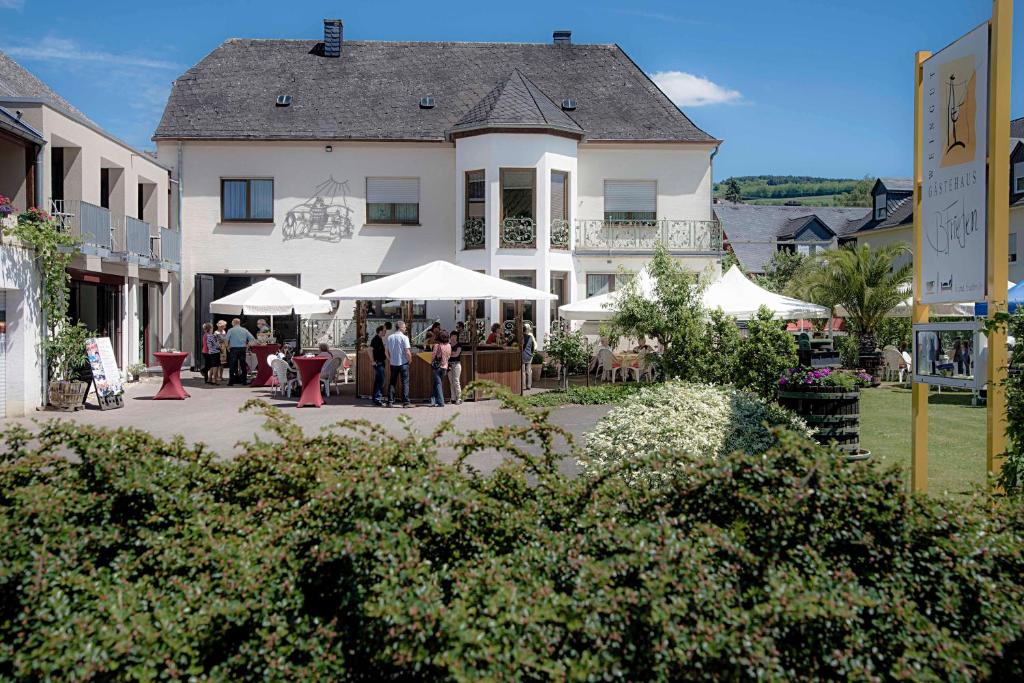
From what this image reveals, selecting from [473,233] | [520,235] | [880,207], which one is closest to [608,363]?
[520,235]

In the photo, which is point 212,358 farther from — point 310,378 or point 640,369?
point 640,369

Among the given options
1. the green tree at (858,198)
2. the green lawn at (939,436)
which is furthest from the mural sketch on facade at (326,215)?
the green tree at (858,198)

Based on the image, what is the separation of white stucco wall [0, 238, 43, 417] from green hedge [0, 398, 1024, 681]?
12958 millimetres

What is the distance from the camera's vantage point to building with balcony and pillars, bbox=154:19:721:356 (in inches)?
1067

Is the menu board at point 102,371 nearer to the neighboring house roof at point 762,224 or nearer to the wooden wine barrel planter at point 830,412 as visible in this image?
the wooden wine barrel planter at point 830,412

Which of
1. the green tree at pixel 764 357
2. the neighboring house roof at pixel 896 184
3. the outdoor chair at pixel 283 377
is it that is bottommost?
the outdoor chair at pixel 283 377

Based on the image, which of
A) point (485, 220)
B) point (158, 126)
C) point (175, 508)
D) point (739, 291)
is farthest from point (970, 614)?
point (158, 126)

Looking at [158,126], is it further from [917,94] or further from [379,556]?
[379,556]

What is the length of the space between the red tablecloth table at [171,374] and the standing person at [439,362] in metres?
5.31

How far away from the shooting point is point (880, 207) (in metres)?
51.2

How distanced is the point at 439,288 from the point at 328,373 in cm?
409

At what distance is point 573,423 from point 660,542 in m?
11.4

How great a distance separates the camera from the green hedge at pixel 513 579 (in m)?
3.49

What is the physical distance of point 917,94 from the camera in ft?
24.9
